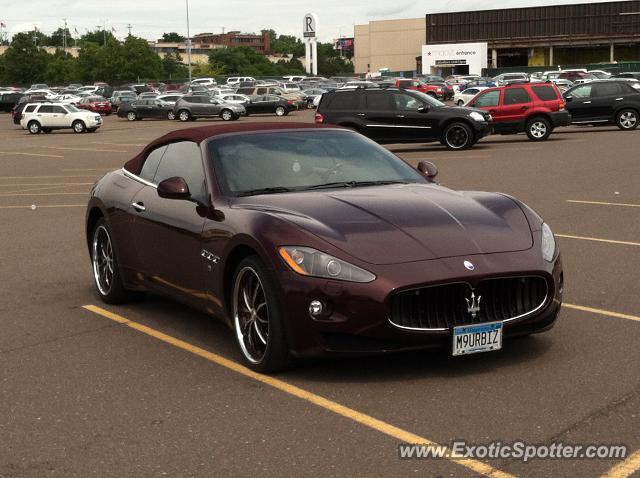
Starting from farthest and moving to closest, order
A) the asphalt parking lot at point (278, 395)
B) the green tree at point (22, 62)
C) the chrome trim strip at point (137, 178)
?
the green tree at point (22, 62)
the chrome trim strip at point (137, 178)
the asphalt parking lot at point (278, 395)

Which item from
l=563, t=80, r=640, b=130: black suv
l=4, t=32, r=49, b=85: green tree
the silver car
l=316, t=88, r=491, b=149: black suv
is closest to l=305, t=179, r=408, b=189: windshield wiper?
l=316, t=88, r=491, b=149: black suv

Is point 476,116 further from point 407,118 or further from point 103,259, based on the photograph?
point 103,259

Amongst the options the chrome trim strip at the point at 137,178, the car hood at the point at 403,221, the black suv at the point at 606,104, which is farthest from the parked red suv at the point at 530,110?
the car hood at the point at 403,221

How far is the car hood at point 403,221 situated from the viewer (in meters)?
5.75

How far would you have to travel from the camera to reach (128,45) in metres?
133

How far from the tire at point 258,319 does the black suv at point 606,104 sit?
2872 cm

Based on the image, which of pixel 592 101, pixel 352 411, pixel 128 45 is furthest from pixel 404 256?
pixel 128 45

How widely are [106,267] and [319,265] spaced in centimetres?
322

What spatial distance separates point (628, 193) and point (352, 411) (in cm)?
1155

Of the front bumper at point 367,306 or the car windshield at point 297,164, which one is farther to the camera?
the car windshield at point 297,164

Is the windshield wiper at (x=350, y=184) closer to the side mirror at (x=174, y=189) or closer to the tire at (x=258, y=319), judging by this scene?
the side mirror at (x=174, y=189)

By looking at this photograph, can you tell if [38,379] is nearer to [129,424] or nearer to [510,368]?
[129,424]

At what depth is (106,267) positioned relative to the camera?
8.38 metres

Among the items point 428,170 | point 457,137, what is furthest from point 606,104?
point 428,170
